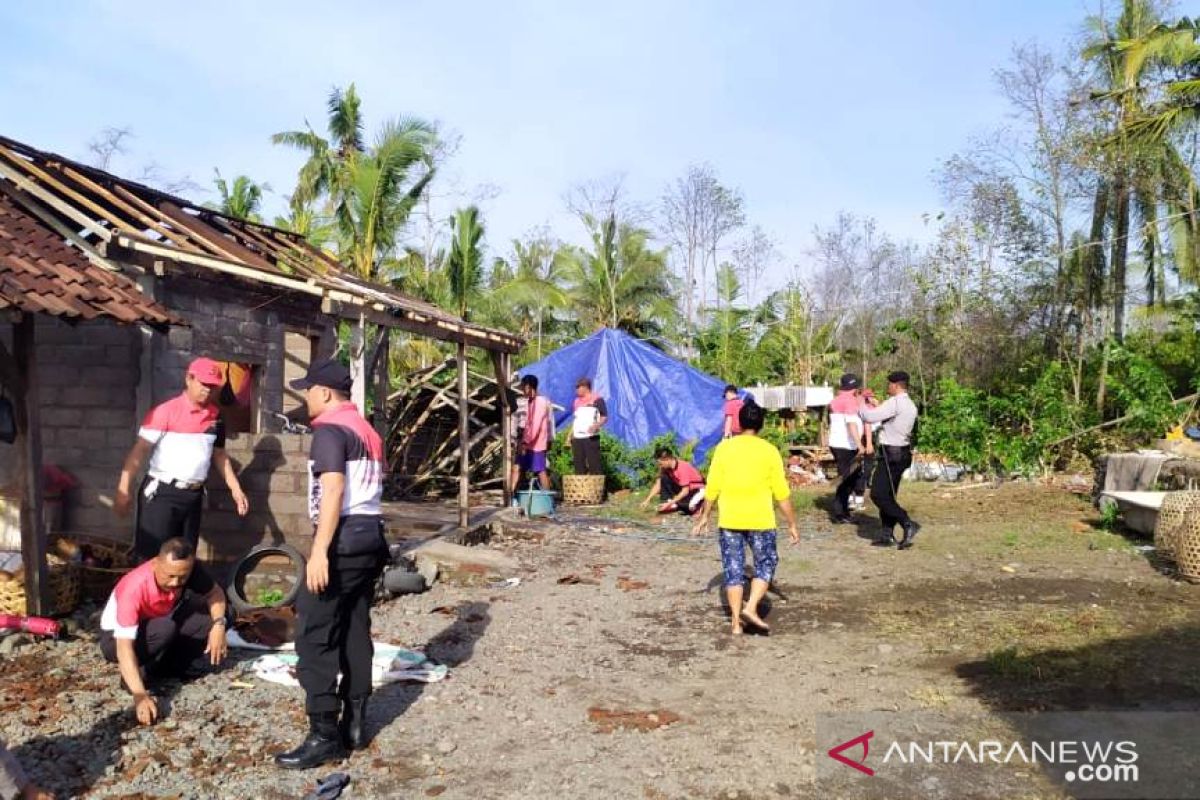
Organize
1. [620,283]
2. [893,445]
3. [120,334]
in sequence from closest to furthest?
1. [120,334]
2. [893,445]
3. [620,283]

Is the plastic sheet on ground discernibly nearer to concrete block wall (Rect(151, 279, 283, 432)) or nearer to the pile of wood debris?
concrete block wall (Rect(151, 279, 283, 432))

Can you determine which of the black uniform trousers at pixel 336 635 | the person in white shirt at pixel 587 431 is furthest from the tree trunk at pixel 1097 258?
the black uniform trousers at pixel 336 635

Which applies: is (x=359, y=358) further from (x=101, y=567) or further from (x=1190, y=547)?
(x=1190, y=547)

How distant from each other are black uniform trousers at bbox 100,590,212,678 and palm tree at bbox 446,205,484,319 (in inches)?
757

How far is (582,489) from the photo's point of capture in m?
13.6

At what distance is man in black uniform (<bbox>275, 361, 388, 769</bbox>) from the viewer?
4.30 m

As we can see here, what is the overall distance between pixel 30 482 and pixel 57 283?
1310 mm

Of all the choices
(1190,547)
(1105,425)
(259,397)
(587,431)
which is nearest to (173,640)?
(259,397)

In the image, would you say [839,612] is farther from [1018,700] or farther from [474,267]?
[474,267]

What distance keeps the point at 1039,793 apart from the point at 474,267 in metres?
21.8

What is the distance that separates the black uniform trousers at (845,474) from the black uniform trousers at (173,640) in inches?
324

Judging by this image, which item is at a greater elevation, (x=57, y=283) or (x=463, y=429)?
(x=57, y=283)

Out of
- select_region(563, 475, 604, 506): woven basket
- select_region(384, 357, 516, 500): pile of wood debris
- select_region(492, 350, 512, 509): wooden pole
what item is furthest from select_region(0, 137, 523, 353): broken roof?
select_region(384, 357, 516, 500): pile of wood debris

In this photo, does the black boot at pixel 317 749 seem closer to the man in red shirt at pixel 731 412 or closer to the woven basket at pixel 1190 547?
the woven basket at pixel 1190 547
